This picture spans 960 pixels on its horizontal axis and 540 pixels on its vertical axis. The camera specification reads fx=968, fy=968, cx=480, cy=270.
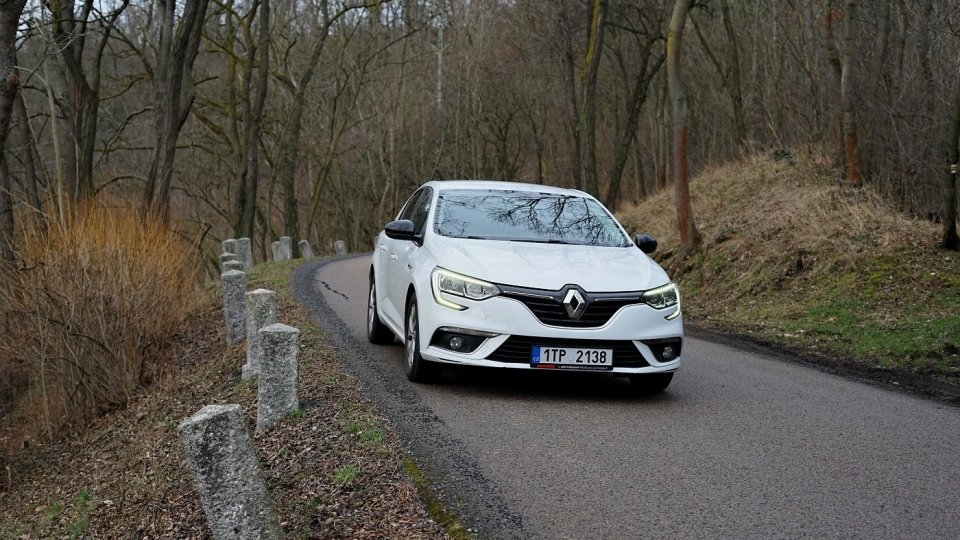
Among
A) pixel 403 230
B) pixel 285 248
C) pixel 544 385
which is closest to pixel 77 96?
pixel 285 248

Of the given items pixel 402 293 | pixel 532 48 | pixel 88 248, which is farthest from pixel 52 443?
pixel 532 48

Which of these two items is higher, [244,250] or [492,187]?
[492,187]

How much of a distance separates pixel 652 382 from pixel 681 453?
1947mm

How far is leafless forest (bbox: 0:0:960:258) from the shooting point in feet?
57.8

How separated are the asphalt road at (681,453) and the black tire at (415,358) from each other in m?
0.14

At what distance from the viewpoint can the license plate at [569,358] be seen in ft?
24.6

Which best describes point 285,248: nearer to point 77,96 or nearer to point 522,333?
point 77,96

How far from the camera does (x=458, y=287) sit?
7648 mm

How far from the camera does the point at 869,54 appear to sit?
2017 cm

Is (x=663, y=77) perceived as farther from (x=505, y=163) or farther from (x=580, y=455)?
(x=580, y=455)

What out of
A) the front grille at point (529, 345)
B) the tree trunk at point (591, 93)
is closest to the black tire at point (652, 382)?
the front grille at point (529, 345)

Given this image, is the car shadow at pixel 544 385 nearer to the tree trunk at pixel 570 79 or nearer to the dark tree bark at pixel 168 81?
the dark tree bark at pixel 168 81

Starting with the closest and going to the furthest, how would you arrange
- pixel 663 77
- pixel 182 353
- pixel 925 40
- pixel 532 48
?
1. pixel 182 353
2. pixel 925 40
3. pixel 663 77
4. pixel 532 48

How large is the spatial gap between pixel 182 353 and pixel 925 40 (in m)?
14.3
